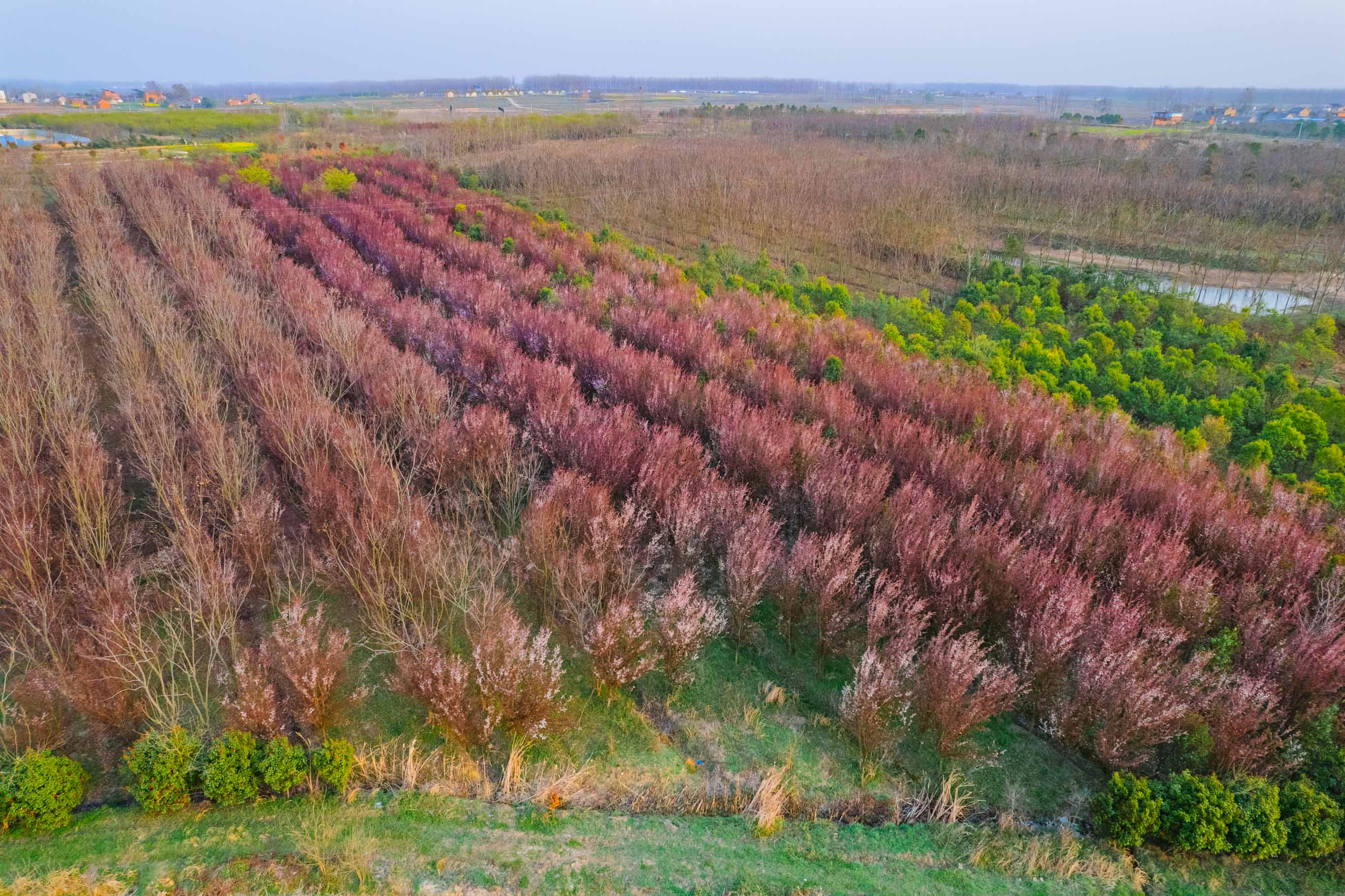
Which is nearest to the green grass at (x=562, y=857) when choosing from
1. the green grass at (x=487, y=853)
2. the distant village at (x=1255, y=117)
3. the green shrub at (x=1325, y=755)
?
the green grass at (x=487, y=853)

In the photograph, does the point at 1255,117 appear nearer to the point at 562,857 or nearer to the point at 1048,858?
the point at 1048,858

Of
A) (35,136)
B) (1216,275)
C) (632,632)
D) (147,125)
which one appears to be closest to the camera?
(632,632)

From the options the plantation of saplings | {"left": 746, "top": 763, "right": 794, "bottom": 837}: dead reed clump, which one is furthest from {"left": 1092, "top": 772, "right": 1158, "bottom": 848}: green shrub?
{"left": 746, "top": 763, "right": 794, "bottom": 837}: dead reed clump

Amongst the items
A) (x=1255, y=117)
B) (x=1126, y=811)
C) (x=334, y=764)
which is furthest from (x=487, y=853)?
(x=1255, y=117)

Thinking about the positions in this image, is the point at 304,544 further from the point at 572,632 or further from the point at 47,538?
the point at 572,632

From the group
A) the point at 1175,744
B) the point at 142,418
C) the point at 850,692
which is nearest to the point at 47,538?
the point at 142,418

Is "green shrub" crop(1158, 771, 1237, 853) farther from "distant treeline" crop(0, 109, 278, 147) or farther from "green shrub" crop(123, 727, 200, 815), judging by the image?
"distant treeline" crop(0, 109, 278, 147)
